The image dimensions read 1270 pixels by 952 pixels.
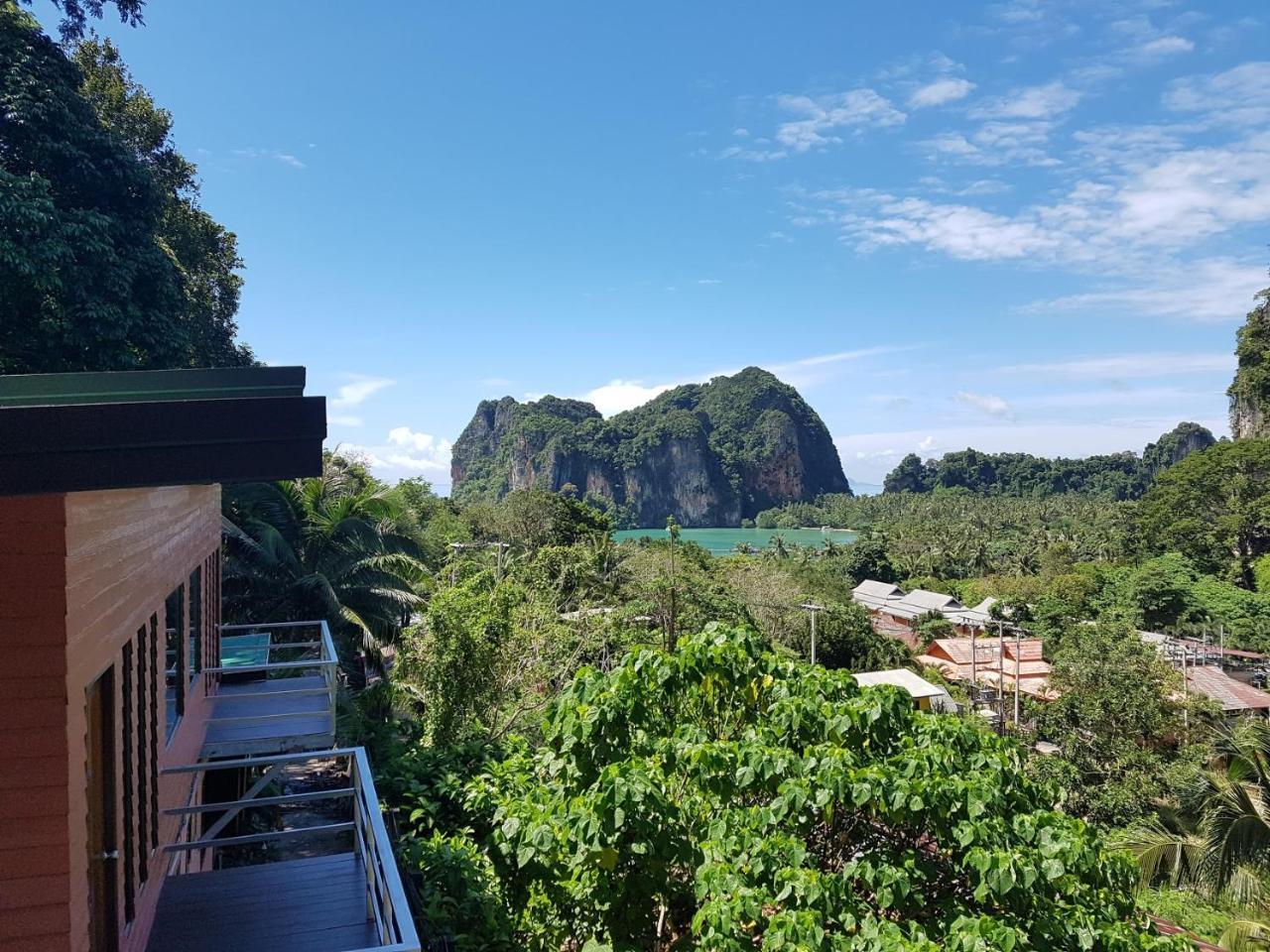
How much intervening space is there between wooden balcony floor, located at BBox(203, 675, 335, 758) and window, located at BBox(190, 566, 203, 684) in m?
0.54

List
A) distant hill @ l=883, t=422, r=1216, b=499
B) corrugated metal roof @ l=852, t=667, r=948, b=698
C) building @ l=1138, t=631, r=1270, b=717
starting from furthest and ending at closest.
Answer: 1. distant hill @ l=883, t=422, r=1216, b=499
2. building @ l=1138, t=631, r=1270, b=717
3. corrugated metal roof @ l=852, t=667, r=948, b=698

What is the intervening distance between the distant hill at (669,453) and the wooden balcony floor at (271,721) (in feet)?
330

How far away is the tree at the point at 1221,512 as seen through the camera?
126 feet

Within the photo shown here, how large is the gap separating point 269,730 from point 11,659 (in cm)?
517

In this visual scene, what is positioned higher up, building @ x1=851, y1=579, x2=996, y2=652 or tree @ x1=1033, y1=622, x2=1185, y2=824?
tree @ x1=1033, y1=622, x2=1185, y2=824

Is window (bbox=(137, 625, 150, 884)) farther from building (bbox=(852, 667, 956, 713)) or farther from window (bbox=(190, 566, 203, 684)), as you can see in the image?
building (bbox=(852, 667, 956, 713))

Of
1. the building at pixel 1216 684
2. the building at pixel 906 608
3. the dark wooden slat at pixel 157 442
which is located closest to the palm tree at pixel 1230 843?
the building at pixel 1216 684

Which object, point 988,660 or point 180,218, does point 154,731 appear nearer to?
point 180,218

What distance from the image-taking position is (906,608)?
42562 millimetres

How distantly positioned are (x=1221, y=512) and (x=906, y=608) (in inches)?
641

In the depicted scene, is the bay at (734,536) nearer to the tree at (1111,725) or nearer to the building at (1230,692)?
the building at (1230,692)

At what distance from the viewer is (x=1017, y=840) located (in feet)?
13.6

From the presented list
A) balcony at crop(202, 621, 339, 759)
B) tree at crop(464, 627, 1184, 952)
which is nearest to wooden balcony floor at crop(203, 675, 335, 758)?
balcony at crop(202, 621, 339, 759)

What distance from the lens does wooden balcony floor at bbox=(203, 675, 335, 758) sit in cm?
705
